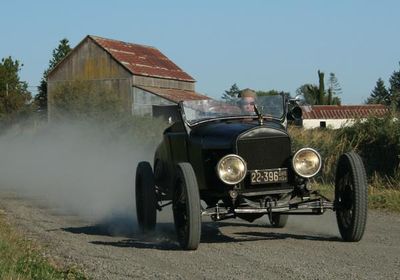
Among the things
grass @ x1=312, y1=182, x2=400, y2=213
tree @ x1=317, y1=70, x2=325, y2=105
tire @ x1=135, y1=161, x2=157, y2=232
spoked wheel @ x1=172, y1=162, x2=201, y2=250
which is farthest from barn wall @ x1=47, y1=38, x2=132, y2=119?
spoked wheel @ x1=172, y1=162, x2=201, y2=250

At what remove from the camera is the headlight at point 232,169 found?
918 cm

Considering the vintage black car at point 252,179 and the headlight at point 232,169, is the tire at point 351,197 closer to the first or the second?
the vintage black car at point 252,179

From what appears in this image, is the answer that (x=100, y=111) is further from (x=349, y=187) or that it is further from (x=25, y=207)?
(x=349, y=187)

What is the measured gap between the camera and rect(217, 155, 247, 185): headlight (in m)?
9.18

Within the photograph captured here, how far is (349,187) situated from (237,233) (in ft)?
6.78

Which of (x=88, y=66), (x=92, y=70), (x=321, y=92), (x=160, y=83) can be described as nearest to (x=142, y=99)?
(x=160, y=83)

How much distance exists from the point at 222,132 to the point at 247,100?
4.03 ft

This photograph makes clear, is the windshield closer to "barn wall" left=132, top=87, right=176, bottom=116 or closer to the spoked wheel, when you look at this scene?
the spoked wheel

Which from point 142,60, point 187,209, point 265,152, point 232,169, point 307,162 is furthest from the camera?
point 142,60

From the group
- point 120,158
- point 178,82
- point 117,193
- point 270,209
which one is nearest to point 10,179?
point 120,158

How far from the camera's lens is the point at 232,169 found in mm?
9211

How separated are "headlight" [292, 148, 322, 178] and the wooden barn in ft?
151

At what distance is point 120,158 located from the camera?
2312 cm

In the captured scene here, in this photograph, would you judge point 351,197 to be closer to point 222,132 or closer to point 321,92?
point 222,132
